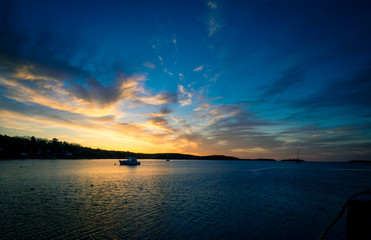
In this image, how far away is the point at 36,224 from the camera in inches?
751

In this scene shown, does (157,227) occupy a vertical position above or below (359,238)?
below

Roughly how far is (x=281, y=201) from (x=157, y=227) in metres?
23.8

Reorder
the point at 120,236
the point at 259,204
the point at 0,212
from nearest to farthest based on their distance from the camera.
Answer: the point at 120,236 → the point at 0,212 → the point at 259,204

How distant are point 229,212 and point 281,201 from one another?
13033 mm

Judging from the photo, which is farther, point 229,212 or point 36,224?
point 229,212

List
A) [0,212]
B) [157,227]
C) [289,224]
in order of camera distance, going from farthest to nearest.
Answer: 1. [0,212]
2. [289,224]
3. [157,227]

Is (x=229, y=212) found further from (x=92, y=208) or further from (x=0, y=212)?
(x=0, y=212)

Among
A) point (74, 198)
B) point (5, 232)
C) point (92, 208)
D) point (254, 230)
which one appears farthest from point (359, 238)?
point (74, 198)

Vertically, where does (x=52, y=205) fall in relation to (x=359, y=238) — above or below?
below

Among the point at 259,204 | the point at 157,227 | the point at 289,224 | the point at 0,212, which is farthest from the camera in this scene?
the point at 259,204

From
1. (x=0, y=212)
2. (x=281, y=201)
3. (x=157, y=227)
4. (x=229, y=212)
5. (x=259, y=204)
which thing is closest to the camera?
(x=157, y=227)

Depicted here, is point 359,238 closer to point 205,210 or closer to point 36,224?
point 205,210

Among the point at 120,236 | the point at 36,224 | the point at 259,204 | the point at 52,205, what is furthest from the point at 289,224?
the point at 52,205

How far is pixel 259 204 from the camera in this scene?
2964 cm
